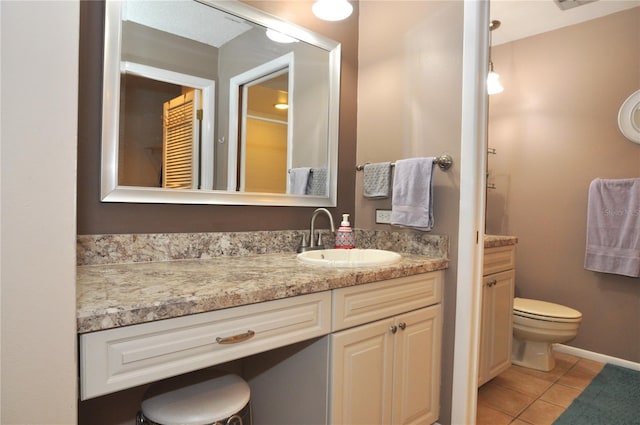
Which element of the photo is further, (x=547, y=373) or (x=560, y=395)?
(x=547, y=373)

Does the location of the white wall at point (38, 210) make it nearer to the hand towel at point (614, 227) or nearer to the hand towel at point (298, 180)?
the hand towel at point (298, 180)

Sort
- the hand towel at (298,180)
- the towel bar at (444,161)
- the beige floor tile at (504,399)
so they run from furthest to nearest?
1. the beige floor tile at (504,399)
2. the hand towel at (298,180)
3. the towel bar at (444,161)

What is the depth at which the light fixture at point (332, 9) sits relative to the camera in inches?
70.5

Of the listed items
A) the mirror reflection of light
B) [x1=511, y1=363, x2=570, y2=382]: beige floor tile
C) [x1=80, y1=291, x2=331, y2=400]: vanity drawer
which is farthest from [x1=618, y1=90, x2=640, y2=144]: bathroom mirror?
[x1=80, y1=291, x2=331, y2=400]: vanity drawer

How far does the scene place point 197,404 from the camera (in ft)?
3.54

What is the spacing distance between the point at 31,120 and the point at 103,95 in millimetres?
714

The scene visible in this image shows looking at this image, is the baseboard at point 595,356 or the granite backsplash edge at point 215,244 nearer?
the granite backsplash edge at point 215,244

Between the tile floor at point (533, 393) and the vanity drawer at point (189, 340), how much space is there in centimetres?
131

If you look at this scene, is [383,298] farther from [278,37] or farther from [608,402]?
[608,402]

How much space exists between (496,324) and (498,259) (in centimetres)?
36

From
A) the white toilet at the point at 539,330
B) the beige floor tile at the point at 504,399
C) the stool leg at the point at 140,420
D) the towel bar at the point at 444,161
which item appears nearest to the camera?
the stool leg at the point at 140,420

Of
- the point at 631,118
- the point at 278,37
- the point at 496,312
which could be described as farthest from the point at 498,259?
the point at 278,37

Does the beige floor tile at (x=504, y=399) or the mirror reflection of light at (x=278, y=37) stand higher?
the mirror reflection of light at (x=278, y=37)

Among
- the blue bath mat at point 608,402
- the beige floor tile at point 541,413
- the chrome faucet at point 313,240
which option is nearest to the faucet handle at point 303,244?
the chrome faucet at point 313,240
